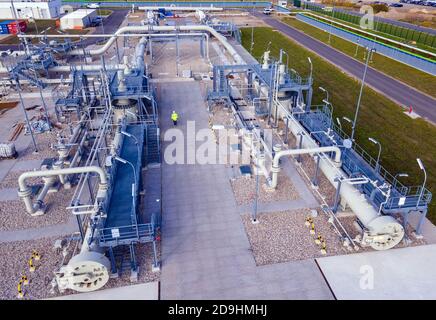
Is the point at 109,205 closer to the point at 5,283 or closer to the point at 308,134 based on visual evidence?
the point at 5,283

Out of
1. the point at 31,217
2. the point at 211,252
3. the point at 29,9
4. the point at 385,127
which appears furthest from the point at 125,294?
the point at 29,9

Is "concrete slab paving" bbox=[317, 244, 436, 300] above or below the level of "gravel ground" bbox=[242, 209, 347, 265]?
below

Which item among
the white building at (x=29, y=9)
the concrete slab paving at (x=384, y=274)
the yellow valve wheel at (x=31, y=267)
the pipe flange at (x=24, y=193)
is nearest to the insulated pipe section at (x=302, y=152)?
the concrete slab paving at (x=384, y=274)

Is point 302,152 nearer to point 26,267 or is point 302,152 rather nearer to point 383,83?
point 26,267

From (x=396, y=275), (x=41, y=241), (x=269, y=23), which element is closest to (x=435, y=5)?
(x=269, y=23)

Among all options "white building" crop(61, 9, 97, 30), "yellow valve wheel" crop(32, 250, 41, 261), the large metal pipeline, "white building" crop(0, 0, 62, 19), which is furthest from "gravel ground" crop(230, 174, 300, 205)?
"white building" crop(0, 0, 62, 19)

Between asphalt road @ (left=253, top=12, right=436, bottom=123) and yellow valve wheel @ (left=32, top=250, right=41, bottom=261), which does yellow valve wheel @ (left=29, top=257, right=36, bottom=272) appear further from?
asphalt road @ (left=253, top=12, right=436, bottom=123)
